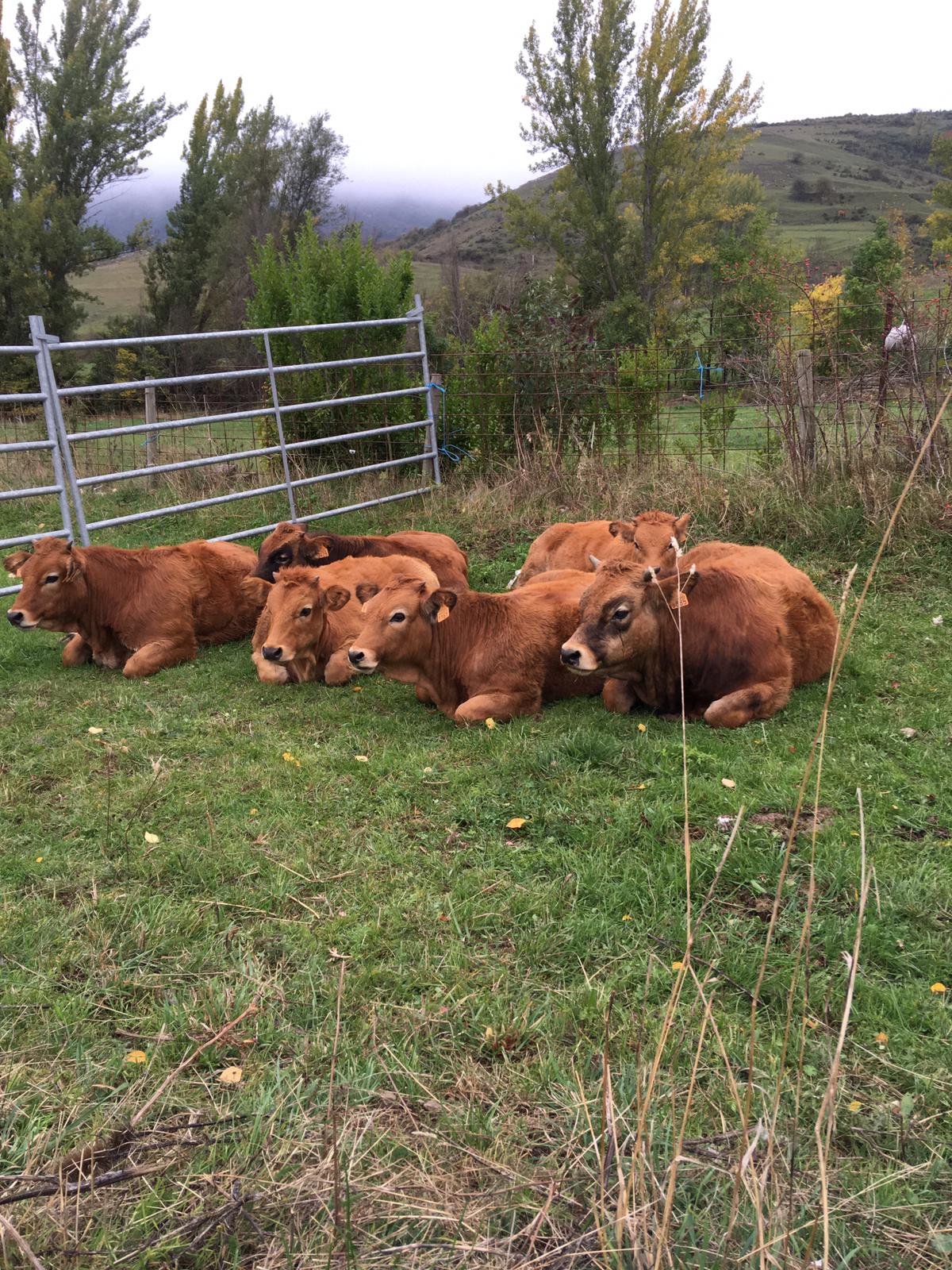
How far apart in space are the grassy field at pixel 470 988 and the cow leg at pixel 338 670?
1.78ft

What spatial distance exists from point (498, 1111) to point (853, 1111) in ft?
2.91

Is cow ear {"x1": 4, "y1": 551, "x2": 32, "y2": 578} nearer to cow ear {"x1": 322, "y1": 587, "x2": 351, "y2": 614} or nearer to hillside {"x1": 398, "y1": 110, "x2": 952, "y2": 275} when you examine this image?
cow ear {"x1": 322, "y1": 587, "x2": 351, "y2": 614}

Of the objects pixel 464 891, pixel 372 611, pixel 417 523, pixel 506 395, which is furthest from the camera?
pixel 506 395

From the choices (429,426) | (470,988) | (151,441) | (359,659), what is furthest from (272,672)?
(151,441)

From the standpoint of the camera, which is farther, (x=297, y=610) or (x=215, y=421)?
(x=215, y=421)

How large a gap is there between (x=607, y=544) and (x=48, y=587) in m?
3.95

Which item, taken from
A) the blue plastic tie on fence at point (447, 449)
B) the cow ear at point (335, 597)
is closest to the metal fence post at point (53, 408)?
the cow ear at point (335, 597)

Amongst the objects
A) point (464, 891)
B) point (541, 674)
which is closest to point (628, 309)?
point (541, 674)

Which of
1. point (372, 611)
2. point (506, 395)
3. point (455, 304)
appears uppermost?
point (455, 304)

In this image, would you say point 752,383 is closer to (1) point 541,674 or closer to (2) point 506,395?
(2) point 506,395

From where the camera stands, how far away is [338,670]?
588 cm

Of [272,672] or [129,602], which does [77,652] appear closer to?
[129,602]

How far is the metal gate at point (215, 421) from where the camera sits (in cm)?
697

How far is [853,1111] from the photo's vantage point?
7.46 feet
